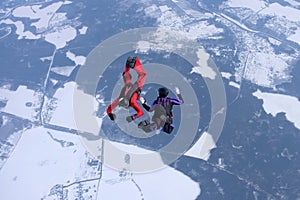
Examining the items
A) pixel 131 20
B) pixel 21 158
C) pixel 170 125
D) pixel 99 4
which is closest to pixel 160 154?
pixel 21 158

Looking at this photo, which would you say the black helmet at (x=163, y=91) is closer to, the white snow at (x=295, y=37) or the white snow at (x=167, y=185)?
the white snow at (x=167, y=185)

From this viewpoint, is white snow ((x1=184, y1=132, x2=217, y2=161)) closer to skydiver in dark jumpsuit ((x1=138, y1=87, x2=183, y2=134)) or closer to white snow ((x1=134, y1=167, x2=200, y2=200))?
white snow ((x1=134, y1=167, x2=200, y2=200))

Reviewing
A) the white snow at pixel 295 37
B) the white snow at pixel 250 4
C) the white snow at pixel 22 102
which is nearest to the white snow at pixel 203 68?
the white snow at pixel 295 37

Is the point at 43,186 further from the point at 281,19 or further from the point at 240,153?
the point at 281,19

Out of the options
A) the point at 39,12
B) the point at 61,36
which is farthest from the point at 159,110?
the point at 39,12

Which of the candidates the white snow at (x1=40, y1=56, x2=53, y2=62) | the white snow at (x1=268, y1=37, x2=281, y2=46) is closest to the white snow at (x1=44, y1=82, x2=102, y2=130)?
the white snow at (x1=40, y1=56, x2=53, y2=62)
